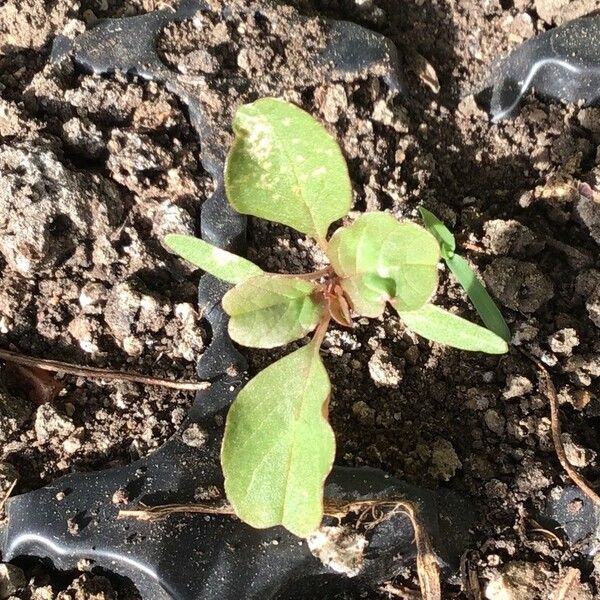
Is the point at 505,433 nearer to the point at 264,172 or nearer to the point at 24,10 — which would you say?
the point at 264,172

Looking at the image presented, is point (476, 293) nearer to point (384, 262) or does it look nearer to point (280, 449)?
point (384, 262)

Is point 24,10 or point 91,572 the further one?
point 24,10

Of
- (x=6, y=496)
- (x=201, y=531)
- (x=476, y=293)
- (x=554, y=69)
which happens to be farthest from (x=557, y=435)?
(x=6, y=496)

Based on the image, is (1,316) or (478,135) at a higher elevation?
(478,135)

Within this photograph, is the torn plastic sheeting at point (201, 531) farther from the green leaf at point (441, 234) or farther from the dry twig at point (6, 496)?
the green leaf at point (441, 234)

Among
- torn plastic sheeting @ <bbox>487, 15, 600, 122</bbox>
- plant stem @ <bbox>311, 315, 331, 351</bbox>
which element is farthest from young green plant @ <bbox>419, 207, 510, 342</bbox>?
torn plastic sheeting @ <bbox>487, 15, 600, 122</bbox>

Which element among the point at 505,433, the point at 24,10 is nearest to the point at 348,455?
the point at 505,433

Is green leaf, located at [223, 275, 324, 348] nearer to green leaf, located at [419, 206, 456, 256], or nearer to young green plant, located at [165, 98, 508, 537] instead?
young green plant, located at [165, 98, 508, 537]
